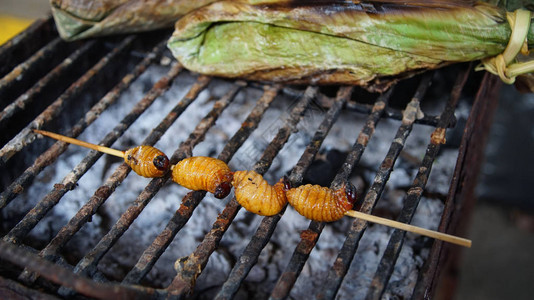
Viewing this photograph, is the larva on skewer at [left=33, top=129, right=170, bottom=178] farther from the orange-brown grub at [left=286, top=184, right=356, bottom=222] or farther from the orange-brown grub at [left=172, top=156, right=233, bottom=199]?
the orange-brown grub at [left=286, top=184, right=356, bottom=222]

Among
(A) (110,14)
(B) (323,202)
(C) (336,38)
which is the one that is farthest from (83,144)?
(C) (336,38)

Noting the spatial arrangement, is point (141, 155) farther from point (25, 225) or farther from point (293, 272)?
point (293, 272)

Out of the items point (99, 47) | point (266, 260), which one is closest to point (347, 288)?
point (266, 260)

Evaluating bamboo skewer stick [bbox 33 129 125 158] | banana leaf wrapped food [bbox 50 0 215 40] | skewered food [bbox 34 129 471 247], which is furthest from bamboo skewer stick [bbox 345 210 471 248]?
banana leaf wrapped food [bbox 50 0 215 40]

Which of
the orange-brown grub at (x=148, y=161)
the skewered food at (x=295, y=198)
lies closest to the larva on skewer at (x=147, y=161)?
the orange-brown grub at (x=148, y=161)

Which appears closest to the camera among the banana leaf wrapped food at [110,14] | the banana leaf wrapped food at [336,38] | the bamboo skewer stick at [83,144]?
the bamboo skewer stick at [83,144]

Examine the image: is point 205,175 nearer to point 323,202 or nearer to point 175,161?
point 175,161

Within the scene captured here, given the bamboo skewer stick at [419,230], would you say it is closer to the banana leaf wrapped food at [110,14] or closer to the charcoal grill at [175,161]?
the charcoal grill at [175,161]
